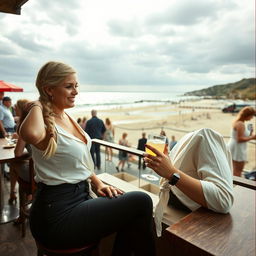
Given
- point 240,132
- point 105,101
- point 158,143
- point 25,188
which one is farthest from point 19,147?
point 105,101

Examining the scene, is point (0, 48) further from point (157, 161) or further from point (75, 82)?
point (157, 161)

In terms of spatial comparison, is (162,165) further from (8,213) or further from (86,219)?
(8,213)

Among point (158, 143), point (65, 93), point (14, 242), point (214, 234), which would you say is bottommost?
point (14, 242)

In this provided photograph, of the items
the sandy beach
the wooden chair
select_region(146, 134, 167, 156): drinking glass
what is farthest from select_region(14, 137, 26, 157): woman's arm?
the sandy beach

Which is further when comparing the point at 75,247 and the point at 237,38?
the point at 237,38

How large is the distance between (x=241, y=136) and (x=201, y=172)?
3.19 meters

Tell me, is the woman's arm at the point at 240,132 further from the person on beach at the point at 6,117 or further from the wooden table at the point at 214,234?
the person on beach at the point at 6,117

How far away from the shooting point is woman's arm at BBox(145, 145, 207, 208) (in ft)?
2.96

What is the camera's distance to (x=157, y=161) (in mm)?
938

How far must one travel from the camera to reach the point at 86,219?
87 cm

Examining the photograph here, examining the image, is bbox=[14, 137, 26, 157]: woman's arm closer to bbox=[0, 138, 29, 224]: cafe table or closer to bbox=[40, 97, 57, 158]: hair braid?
bbox=[0, 138, 29, 224]: cafe table

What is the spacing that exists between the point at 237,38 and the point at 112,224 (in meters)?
5.81

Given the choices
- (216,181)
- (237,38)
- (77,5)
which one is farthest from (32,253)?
(237,38)

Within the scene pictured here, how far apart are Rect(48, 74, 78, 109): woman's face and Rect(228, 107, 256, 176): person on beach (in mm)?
3468
